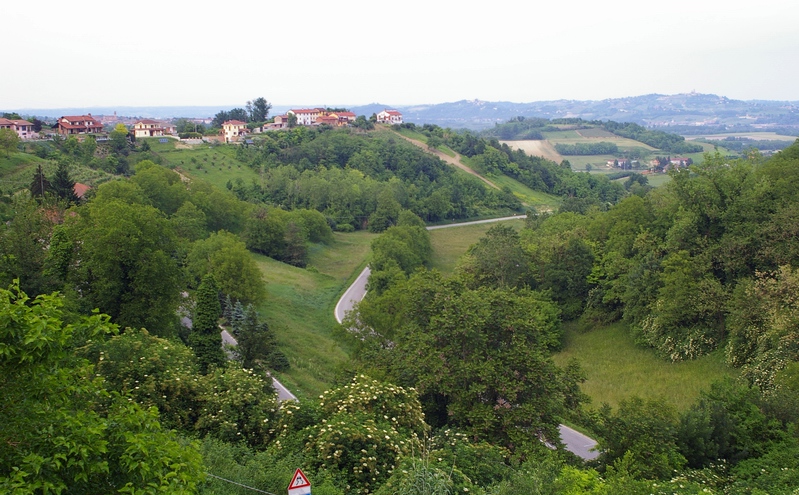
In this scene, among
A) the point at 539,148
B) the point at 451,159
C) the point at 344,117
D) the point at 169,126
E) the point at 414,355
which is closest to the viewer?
the point at 414,355

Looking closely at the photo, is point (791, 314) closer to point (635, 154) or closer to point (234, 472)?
point (234, 472)

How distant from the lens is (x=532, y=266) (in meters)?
37.5

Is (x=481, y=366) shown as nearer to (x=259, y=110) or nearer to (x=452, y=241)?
(x=452, y=241)

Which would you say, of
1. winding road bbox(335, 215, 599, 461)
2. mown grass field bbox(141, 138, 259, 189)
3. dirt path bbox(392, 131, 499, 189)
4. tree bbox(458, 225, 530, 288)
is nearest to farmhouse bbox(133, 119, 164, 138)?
mown grass field bbox(141, 138, 259, 189)

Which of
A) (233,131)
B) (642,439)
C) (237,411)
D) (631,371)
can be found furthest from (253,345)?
(233,131)

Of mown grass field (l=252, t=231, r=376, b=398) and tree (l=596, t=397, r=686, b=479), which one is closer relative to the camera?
tree (l=596, t=397, r=686, b=479)

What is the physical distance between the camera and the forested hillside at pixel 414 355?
706 cm

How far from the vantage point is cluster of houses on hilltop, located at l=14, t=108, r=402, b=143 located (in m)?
71.1

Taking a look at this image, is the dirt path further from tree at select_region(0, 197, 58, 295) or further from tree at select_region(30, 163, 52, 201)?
tree at select_region(0, 197, 58, 295)

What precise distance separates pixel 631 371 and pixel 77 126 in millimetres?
78812

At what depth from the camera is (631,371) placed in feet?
88.9

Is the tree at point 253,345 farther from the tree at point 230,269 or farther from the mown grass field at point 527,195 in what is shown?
the mown grass field at point 527,195

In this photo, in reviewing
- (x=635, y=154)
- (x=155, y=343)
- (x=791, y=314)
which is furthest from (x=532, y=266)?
(x=635, y=154)

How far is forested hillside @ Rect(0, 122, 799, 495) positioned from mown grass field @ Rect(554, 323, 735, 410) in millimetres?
794
